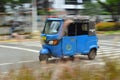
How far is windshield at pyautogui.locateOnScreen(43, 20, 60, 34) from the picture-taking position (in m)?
15.0

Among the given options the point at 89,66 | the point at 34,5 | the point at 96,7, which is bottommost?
the point at 96,7

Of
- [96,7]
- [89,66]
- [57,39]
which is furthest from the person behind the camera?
[96,7]

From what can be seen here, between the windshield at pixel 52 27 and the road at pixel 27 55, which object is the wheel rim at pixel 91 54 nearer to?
the road at pixel 27 55

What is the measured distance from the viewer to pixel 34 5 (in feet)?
101

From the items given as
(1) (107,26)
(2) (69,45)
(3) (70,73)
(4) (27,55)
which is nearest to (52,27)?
(2) (69,45)

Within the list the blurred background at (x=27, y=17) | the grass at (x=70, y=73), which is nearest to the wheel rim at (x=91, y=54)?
the grass at (x=70, y=73)

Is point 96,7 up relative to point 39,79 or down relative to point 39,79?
down

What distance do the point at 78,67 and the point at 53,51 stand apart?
9.81 metres

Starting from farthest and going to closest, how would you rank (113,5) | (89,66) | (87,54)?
1. (113,5)
2. (87,54)
3. (89,66)

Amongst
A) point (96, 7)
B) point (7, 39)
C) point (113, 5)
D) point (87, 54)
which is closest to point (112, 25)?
point (113, 5)

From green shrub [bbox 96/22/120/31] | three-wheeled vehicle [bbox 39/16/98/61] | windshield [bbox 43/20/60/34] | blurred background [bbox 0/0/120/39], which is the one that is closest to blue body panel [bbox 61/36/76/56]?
three-wheeled vehicle [bbox 39/16/98/61]

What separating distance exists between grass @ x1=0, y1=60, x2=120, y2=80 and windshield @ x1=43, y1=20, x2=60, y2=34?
9.78 metres

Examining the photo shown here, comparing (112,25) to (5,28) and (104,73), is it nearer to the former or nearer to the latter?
(5,28)

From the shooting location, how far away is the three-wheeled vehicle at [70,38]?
586 inches
